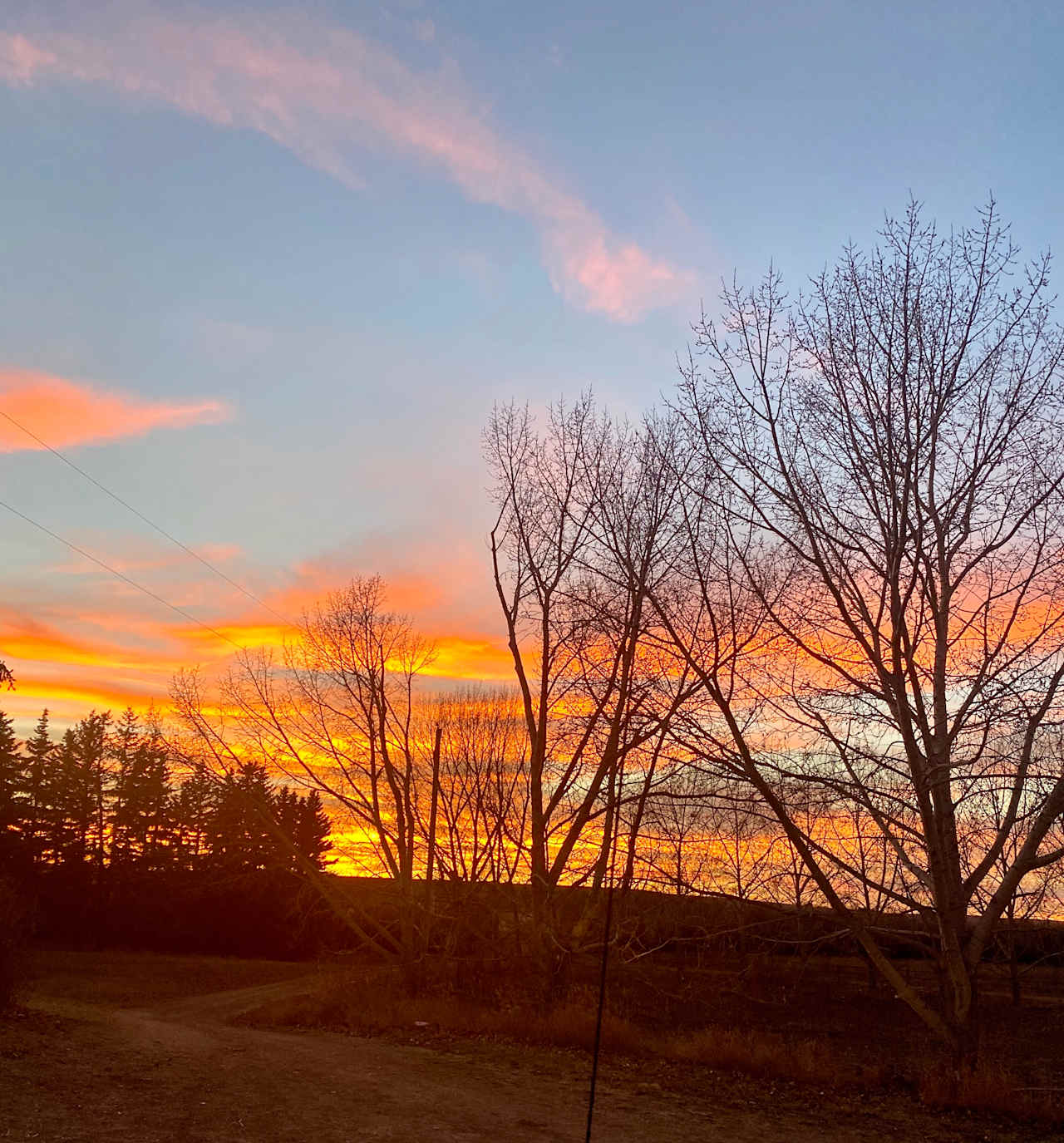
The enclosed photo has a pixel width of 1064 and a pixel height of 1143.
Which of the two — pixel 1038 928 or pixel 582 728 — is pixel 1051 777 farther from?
pixel 582 728

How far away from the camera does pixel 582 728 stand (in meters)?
19.9

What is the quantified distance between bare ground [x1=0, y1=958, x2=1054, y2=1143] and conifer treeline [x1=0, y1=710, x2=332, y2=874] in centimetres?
3228

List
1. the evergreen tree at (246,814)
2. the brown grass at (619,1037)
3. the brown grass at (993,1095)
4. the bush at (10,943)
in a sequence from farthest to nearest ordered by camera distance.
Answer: the evergreen tree at (246,814), the bush at (10,943), the brown grass at (619,1037), the brown grass at (993,1095)

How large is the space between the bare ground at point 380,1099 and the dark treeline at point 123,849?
3202 centimetres

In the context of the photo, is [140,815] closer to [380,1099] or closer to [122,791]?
[122,791]

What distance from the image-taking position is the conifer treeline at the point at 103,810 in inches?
1893

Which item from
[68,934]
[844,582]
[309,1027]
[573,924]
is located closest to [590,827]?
[573,924]

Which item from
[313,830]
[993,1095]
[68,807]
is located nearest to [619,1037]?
[993,1095]

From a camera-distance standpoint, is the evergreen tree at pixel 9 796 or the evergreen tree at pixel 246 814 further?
the evergreen tree at pixel 9 796

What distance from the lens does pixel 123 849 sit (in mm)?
52156

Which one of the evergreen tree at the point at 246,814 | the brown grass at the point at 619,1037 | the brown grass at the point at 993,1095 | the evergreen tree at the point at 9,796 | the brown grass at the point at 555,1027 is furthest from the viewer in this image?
the evergreen tree at the point at 9,796

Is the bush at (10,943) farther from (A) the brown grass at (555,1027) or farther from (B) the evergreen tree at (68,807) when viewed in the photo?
(B) the evergreen tree at (68,807)

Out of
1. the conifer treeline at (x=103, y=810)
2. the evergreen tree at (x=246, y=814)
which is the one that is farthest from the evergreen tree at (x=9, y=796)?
the evergreen tree at (x=246, y=814)

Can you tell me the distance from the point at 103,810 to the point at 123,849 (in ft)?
7.75
